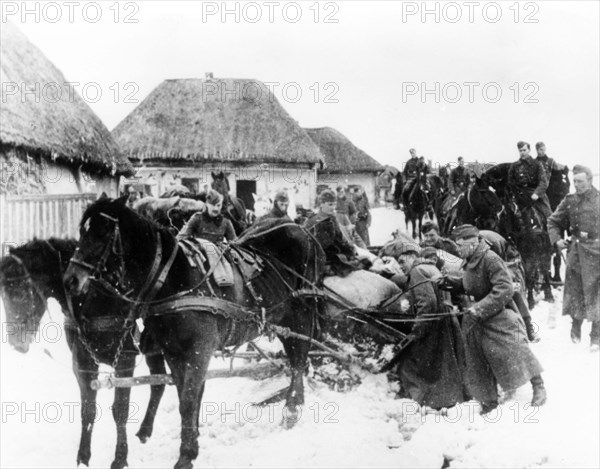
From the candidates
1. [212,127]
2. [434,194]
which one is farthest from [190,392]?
[212,127]

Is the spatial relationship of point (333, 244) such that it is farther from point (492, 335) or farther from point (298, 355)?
point (492, 335)

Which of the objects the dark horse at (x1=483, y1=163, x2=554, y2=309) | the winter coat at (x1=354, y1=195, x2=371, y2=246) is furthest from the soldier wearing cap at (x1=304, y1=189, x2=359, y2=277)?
the winter coat at (x1=354, y1=195, x2=371, y2=246)

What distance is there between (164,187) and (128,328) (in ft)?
64.4

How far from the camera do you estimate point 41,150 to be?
34.0ft

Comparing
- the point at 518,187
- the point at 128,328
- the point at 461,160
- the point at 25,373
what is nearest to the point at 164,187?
the point at 461,160

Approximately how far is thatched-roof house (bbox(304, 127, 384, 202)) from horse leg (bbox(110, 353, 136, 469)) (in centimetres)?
3365

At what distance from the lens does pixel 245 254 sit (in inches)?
219

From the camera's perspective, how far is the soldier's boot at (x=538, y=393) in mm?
5613

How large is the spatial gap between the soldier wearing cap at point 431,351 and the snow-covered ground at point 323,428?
209mm

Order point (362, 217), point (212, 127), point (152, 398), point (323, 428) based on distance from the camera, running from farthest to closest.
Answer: point (212, 127) → point (362, 217) → point (323, 428) → point (152, 398)

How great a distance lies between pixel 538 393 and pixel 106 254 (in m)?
4.08

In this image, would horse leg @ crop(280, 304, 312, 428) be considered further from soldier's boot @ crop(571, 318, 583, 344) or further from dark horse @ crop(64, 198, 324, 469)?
soldier's boot @ crop(571, 318, 583, 344)

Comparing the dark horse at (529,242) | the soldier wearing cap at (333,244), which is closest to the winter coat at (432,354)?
the soldier wearing cap at (333,244)

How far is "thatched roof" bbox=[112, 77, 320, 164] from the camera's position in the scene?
23750 mm
